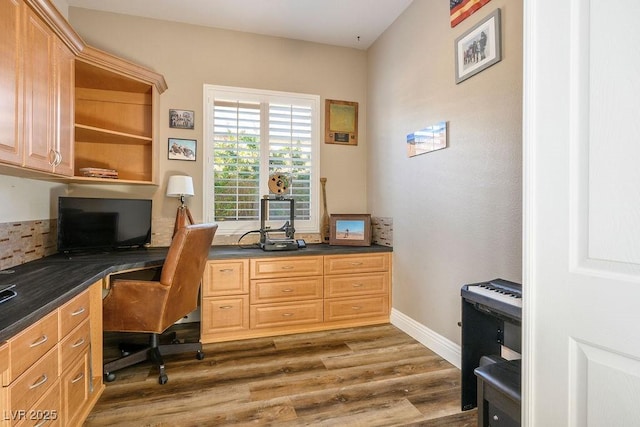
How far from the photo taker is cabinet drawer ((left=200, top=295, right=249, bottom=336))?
2643mm

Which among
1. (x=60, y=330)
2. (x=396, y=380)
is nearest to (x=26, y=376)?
(x=60, y=330)

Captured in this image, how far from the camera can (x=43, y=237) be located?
2.38m

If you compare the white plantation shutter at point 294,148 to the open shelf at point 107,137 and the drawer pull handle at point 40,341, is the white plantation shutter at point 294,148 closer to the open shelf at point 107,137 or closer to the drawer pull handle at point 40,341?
the open shelf at point 107,137

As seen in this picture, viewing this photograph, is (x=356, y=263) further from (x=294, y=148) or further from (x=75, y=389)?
(x=75, y=389)

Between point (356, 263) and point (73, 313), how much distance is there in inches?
86.7

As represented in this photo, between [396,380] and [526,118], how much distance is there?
5.96ft

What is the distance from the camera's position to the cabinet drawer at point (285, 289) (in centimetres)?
276

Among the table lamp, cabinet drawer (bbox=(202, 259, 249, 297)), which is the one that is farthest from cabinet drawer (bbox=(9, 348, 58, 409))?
the table lamp

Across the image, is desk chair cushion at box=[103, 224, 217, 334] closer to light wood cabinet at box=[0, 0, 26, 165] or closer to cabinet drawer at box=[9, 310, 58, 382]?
cabinet drawer at box=[9, 310, 58, 382]

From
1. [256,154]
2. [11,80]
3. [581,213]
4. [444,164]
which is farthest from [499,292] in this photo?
[11,80]

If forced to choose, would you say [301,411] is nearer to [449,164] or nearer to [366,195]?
[449,164]

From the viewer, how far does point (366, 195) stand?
3660 millimetres

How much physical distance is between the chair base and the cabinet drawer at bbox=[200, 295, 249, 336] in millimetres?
250

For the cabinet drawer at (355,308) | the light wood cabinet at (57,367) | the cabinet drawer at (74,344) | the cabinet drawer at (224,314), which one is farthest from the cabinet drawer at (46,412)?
the cabinet drawer at (355,308)
